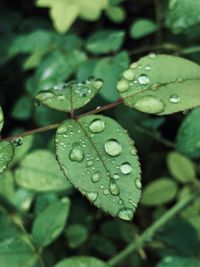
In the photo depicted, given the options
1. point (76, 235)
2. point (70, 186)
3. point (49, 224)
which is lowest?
point (76, 235)

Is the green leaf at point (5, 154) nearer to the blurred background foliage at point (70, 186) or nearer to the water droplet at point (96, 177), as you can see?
the water droplet at point (96, 177)

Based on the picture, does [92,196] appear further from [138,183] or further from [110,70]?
[110,70]

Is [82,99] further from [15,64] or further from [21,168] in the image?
[15,64]

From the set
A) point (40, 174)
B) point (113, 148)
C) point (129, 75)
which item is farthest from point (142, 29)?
point (113, 148)

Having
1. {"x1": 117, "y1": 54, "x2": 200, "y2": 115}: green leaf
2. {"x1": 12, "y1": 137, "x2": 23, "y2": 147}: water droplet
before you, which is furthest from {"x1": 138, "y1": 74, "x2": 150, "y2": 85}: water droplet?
{"x1": 12, "y1": 137, "x2": 23, "y2": 147}: water droplet

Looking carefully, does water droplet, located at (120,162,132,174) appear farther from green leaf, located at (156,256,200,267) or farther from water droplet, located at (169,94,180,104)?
green leaf, located at (156,256,200,267)
